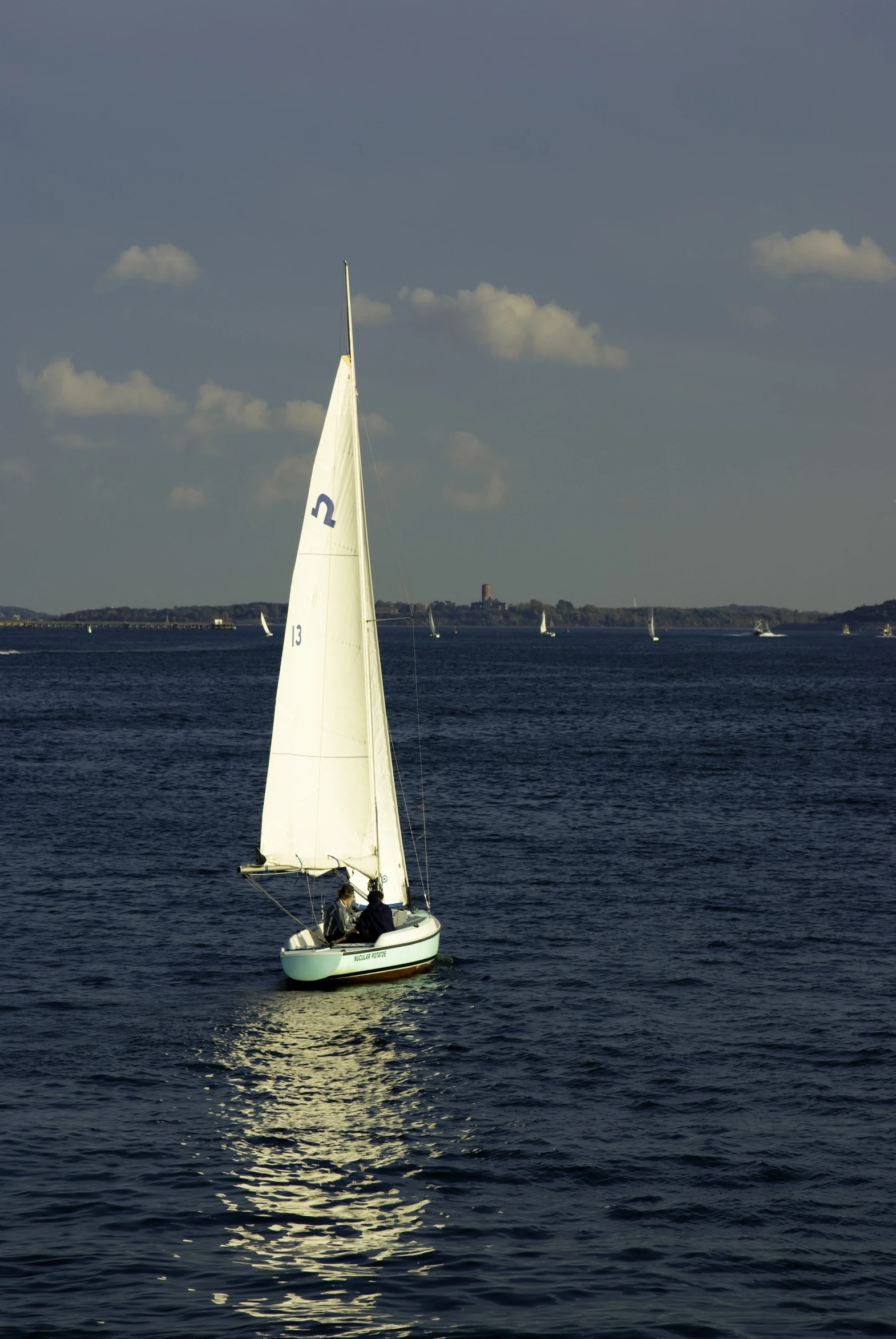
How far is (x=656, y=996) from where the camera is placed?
97.2 feet

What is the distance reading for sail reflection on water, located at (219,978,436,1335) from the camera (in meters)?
17.2

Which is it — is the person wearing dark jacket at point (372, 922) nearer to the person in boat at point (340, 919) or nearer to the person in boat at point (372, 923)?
the person in boat at point (372, 923)

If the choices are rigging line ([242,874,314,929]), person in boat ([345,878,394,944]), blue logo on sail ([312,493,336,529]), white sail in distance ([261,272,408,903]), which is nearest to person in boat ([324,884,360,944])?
person in boat ([345,878,394,944])

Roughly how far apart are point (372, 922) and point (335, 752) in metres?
4.13

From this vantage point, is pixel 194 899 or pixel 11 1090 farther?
pixel 194 899

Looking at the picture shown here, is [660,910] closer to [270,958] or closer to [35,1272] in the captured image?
[270,958]

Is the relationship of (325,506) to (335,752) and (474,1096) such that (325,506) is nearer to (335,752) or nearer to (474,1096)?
(335,752)

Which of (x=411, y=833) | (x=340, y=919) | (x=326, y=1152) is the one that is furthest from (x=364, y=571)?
(x=411, y=833)

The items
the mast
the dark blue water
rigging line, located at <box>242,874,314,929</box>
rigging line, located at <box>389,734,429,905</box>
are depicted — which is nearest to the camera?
the dark blue water

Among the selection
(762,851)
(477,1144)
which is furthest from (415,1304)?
(762,851)

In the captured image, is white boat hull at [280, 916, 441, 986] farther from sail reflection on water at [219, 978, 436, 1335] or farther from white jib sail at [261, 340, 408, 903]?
white jib sail at [261, 340, 408, 903]

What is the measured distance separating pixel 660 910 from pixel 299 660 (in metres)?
15.0

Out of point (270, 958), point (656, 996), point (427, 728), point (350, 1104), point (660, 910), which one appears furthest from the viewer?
Answer: point (427, 728)

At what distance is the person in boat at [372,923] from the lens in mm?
29953
